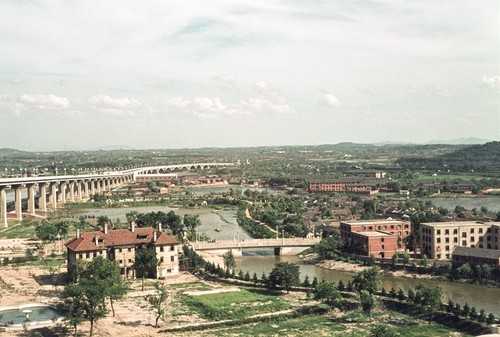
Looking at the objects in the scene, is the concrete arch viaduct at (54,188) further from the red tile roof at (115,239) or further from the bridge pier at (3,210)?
the red tile roof at (115,239)

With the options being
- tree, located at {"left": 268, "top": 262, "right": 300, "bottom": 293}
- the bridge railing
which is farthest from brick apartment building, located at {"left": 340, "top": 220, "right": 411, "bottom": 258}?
tree, located at {"left": 268, "top": 262, "right": 300, "bottom": 293}

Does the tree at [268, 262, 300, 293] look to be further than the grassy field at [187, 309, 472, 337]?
Yes

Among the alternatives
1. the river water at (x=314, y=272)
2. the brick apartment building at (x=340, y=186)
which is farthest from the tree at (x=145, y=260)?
the brick apartment building at (x=340, y=186)

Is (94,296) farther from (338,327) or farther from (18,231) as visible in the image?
(18,231)

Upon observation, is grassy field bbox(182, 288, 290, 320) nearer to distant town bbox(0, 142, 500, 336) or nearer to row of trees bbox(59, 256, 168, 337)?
distant town bbox(0, 142, 500, 336)

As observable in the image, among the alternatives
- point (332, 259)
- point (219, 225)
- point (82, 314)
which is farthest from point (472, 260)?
point (219, 225)

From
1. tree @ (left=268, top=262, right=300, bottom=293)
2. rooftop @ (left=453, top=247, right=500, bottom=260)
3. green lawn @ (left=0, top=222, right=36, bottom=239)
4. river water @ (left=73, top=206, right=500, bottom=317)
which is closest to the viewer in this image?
river water @ (left=73, top=206, right=500, bottom=317)

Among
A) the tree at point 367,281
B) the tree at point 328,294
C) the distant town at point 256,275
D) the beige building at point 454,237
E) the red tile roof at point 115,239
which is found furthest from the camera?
the beige building at point 454,237

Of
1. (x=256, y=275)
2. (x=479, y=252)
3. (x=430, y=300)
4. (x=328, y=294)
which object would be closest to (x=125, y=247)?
(x=256, y=275)
